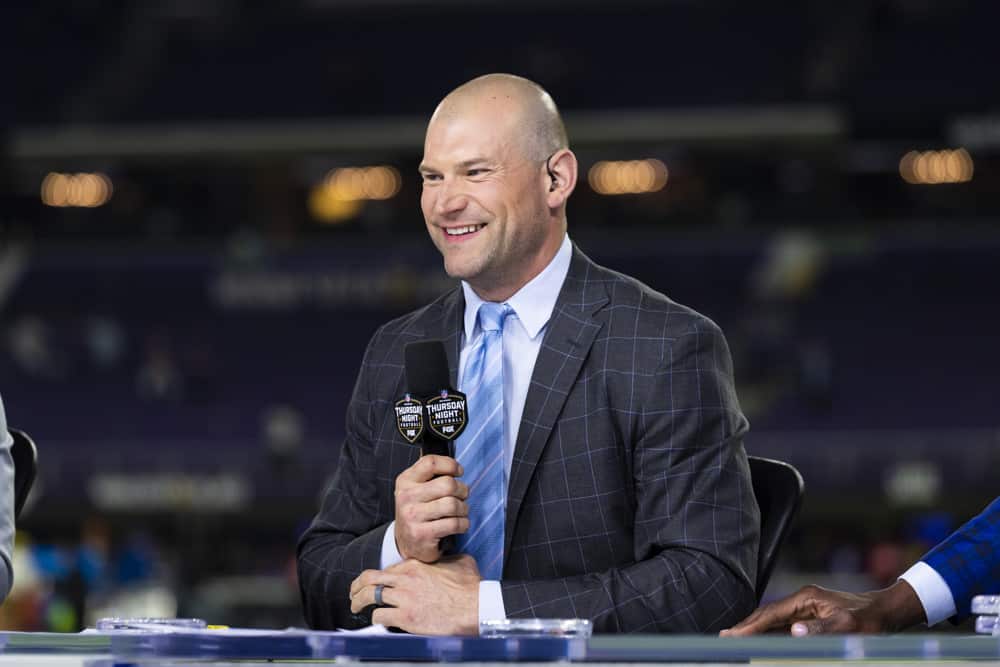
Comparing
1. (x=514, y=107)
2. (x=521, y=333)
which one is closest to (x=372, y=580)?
(x=521, y=333)

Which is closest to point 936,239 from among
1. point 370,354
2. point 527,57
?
point 527,57

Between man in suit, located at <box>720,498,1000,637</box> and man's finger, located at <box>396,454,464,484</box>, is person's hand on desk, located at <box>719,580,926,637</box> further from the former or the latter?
man's finger, located at <box>396,454,464,484</box>

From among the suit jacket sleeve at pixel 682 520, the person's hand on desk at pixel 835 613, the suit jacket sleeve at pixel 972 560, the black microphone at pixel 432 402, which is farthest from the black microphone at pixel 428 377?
the suit jacket sleeve at pixel 972 560

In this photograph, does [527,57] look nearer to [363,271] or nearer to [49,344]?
[363,271]

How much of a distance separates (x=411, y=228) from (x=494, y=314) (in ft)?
50.0

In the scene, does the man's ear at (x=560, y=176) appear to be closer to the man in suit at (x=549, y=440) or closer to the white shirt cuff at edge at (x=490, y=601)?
the man in suit at (x=549, y=440)

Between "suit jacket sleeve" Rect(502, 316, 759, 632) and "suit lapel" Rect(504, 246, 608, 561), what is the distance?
0.11 m

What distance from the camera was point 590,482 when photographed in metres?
2.32

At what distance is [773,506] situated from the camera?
2398 millimetres

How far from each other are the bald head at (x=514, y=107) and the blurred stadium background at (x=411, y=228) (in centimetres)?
1271

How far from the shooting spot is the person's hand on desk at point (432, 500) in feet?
6.60

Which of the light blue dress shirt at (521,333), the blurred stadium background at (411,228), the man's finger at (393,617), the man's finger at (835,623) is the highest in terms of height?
the blurred stadium background at (411,228)

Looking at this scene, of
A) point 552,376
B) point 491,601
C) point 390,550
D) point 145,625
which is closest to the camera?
point 145,625

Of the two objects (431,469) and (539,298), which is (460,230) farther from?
(431,469)
